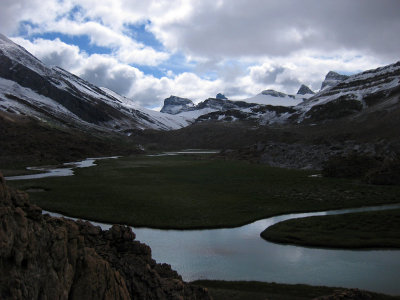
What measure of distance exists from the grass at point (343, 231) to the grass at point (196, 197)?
5.18 metres

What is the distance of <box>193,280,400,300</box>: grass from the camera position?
59.4 ft

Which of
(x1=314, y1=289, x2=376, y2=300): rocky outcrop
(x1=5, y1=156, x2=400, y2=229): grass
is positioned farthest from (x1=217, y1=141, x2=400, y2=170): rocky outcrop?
(x1=314, y1=289, x2=376, y2=300): rocky outcrop

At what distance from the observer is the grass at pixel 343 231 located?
93.6 ft

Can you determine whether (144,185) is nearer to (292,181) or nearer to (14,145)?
(292,181)

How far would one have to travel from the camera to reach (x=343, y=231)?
103ft

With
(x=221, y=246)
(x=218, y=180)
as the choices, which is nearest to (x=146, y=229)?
(x=221, y=246)

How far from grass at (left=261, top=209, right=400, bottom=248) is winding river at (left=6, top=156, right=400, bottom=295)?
1.10m

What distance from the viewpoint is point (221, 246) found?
94.4 feet

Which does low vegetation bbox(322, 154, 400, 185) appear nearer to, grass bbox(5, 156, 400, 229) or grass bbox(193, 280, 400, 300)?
grass bbox(5, 156, 400, 229)

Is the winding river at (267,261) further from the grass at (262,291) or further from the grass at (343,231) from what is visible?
the grass at (262,291)

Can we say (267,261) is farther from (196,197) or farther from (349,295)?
(196,197)

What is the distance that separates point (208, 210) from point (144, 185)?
71.2 ft

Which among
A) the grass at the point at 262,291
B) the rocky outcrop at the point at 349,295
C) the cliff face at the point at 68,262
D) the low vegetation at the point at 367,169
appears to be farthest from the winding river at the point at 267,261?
the low vegetation at the point at 367,169

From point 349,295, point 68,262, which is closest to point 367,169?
point 349,295
